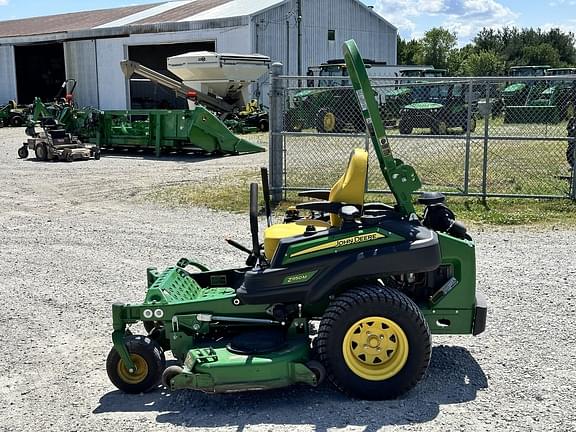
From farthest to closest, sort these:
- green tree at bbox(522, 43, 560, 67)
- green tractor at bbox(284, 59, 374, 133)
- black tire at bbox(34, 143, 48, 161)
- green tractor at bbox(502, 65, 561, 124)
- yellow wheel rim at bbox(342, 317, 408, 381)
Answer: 1. green tree at bbox(522, 43, 560, 67)
2. green tractor at bbox(502, 65, 561, 124)
3. black tire at bbox(34, 143, 48, 161)
4. green tractor at bbox(284, 59, 374, 133)
5. yellow wheel rim at bbox(342, 317, 408, 381)

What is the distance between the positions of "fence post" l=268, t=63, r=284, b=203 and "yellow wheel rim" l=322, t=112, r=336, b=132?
530 centimetres

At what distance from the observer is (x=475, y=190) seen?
12055mm

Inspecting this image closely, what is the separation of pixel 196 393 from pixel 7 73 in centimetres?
4053

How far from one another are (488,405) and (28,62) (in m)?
43.5

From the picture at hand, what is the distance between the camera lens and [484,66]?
2175 inches

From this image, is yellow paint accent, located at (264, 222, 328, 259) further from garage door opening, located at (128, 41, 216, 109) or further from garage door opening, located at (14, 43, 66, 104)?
garage door opening, located at (14, 43, 66, 104)

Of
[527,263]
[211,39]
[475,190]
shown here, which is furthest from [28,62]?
[527,263]

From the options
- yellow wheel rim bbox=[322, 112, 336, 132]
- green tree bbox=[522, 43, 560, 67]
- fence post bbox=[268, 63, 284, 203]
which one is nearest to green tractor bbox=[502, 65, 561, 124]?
yellow wheel rim bbox=[322, 112, 336, 132]

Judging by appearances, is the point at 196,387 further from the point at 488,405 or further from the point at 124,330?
the point at 488,405

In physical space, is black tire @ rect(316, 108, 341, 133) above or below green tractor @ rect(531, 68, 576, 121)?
below

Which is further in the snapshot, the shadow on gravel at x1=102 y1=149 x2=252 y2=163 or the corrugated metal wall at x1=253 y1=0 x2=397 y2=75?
the corrugated metal wall at x1=253 y1=0 x2=397 y2=75

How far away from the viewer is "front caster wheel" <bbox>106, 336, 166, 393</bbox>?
452 centimetres

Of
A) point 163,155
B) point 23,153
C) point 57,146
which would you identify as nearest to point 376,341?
point 57,146

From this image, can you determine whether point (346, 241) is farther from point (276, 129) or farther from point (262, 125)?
point (262, 125)
